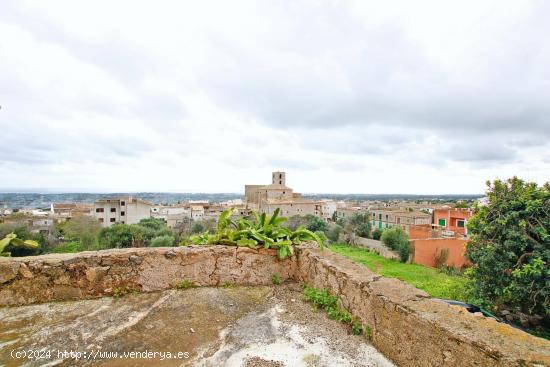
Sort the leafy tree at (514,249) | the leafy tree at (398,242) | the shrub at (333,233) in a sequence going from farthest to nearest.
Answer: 1. the shrub at (333,233)
2. the leafy tree at (398,242)
3. the leafy tree at (514,249)

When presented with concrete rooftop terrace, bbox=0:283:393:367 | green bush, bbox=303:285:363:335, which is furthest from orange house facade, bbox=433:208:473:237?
concrete rooftop terrace, bbox=0:283:393:367

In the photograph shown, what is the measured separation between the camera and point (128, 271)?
3156 millimetres

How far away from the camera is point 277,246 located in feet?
11.4

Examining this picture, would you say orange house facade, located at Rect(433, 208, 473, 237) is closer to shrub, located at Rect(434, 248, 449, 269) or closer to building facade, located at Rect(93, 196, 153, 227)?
shrub, located at Rect(434, 248, 449, 269)

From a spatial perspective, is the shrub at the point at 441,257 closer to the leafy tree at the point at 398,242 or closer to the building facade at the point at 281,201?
the leafy tree at the point at 398,242

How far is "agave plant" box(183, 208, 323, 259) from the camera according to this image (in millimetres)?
3457

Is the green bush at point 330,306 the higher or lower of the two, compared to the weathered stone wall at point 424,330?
lower

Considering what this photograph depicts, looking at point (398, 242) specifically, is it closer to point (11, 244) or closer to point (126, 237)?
point (126, 237)

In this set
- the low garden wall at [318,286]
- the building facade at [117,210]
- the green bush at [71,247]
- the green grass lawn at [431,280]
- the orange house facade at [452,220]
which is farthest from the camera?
the building facade at [117,210]

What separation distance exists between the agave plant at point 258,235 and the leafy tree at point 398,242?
2052 centimetres

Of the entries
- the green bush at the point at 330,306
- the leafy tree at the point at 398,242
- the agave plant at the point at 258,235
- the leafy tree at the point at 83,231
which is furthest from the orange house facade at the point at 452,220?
the leafy tree at the point at 83,231

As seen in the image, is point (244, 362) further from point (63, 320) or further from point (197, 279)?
point (63, 320)

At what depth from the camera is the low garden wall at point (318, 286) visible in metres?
1.53

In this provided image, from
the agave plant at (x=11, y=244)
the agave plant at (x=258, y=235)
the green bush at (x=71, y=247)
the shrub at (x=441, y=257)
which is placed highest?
the agave plant at (x=258, y=235)
